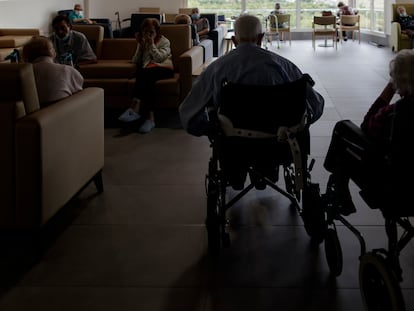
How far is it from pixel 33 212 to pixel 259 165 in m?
1.04

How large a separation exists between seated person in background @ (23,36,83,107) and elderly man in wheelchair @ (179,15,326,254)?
775 mm

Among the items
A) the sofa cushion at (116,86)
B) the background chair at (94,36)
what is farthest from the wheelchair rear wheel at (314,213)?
the background chair at (94,36)

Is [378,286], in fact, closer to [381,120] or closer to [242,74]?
[381,120]

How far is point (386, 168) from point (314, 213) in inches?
30.7

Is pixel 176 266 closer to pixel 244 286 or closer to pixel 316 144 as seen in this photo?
pixel 244 286

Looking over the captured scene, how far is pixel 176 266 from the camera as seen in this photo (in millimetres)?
2529

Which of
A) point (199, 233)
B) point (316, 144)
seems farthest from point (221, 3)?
point (199, 233)

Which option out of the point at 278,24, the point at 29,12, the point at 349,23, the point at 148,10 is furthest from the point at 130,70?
the point at 349,23

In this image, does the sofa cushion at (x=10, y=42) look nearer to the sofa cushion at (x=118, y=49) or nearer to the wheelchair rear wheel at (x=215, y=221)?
the sofa cushion at (x=118, y=49)

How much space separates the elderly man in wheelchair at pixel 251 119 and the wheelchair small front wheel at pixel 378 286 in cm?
62

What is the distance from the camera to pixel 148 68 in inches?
213

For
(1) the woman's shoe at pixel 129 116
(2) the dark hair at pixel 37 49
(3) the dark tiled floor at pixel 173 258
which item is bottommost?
(3) the dark tiled floor at pixel 173 258

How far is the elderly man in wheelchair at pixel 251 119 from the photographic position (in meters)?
2.55

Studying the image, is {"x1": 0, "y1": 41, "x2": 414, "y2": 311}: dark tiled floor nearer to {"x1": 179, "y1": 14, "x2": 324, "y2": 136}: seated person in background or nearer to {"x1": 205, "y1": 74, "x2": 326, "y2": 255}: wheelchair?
{"x1": 205, "y1": 74, "x2": 326, "y2": 255}: wheelchair
